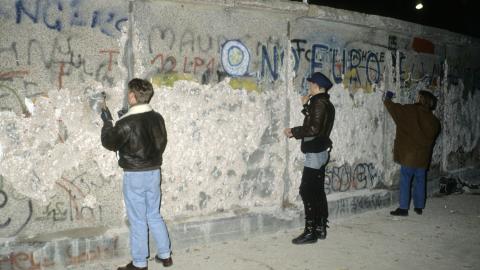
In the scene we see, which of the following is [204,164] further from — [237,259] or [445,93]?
[445,93]

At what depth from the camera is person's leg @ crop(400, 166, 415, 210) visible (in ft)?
20.8

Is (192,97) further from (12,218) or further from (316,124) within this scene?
(12,218)

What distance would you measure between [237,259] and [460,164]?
613 centimetres

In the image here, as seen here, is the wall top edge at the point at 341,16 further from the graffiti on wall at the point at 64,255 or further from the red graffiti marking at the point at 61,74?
the graffiti on wall at the point at 64,255

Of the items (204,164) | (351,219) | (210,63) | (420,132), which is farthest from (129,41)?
(420,132)

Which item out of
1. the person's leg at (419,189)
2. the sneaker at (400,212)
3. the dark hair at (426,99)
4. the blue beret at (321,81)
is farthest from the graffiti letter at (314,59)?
the sneaker at (400,212)

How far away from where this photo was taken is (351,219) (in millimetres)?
6148

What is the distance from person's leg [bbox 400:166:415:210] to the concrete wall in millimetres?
415

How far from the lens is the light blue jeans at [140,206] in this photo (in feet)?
12.9

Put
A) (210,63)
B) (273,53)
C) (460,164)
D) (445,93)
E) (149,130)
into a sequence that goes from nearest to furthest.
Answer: (149,130) < (210,63) < (273,53) < (445,93) < (460,164)

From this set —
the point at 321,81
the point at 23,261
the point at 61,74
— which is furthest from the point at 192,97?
→ the point at 23,261

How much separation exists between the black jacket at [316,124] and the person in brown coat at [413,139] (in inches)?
73.9

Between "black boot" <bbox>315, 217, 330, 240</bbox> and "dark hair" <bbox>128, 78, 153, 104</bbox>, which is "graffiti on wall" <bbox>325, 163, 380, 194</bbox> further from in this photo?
"dark hair" <bbox>128, 78, 153, 104</bbox>

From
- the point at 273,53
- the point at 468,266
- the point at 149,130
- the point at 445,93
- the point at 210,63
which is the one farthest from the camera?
the point at 445,93
